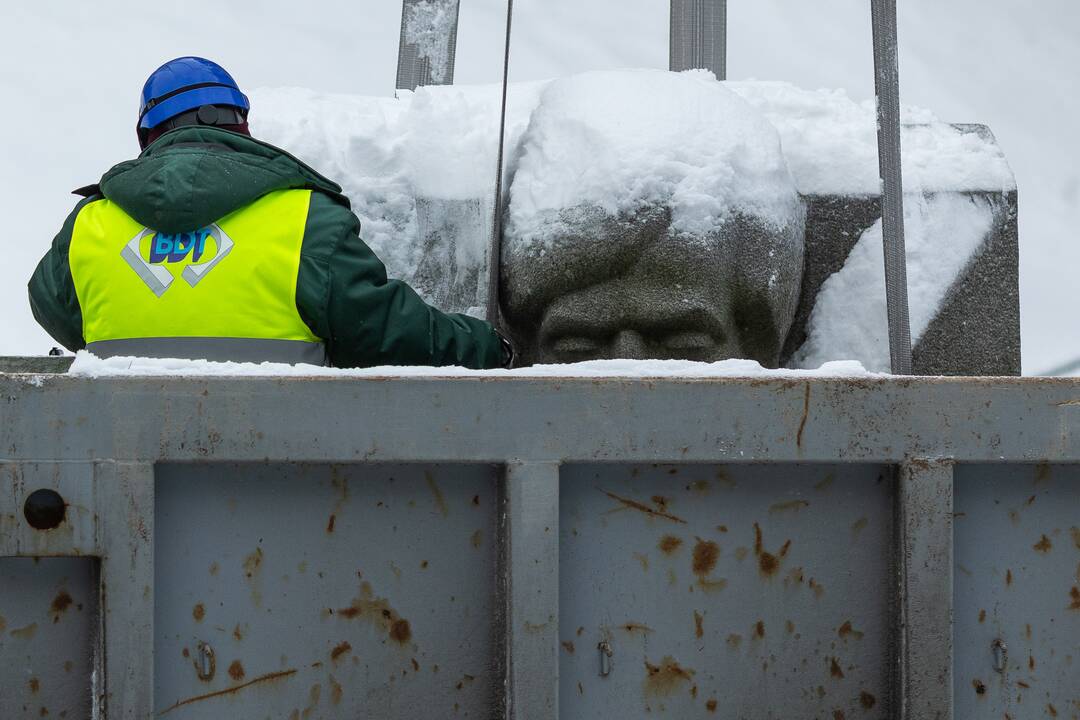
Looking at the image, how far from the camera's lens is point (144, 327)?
2.36 metres

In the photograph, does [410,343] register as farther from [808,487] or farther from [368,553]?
[808,487]

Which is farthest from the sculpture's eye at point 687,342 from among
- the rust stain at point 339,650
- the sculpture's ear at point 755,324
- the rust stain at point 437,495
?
the rust stain at point 339,650

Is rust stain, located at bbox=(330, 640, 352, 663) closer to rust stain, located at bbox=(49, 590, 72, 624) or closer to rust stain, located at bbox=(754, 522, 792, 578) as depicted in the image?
rust stain, located at bbox=(49, 590, 72, 624)

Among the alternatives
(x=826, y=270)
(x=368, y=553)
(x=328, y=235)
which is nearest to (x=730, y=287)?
(x=826, y=270)

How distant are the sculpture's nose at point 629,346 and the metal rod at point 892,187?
63cm

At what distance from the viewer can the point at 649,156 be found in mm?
2684

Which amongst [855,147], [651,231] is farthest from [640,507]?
[855,147]

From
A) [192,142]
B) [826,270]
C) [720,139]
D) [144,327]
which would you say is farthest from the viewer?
[826,270]

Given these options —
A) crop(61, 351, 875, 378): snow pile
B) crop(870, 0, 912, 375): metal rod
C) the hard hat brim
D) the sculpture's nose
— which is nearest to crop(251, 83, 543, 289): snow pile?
the hard hat brim

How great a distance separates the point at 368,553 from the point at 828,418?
24.7 inches

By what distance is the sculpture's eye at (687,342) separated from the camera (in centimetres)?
266

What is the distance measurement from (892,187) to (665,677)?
5.38ft

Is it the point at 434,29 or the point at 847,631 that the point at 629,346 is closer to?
the point at 847,631

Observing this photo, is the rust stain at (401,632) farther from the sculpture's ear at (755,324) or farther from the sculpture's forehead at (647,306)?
the sculpture's ear at (755,324)
